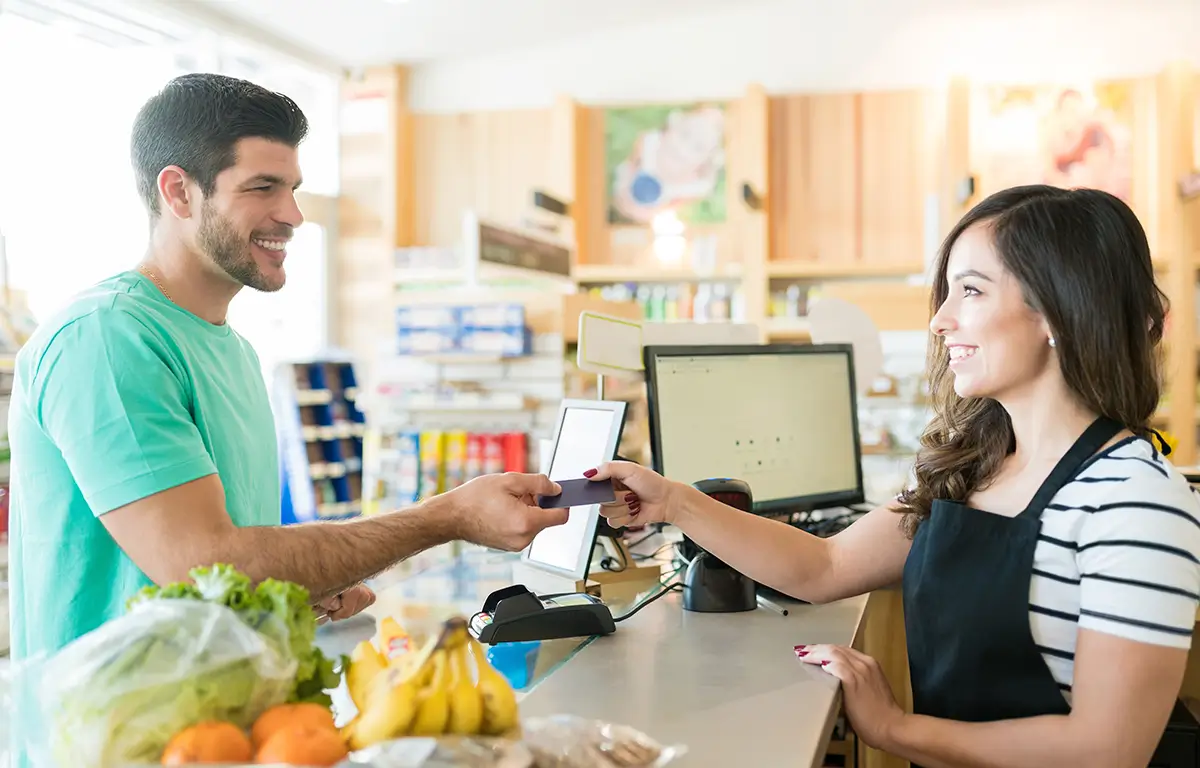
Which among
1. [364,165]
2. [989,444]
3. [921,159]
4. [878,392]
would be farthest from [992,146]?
[989,444]

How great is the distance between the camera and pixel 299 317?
301 inches

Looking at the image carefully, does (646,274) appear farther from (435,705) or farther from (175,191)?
(435,705)

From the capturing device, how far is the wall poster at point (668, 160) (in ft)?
24.1

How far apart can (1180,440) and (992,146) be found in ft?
7.06

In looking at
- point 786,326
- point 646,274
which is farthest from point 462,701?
point 646,274

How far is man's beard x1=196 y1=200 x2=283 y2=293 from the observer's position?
1805 millimetres

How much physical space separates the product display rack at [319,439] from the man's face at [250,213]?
169 inches

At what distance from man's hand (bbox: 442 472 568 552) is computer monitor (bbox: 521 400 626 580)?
14.9 inches

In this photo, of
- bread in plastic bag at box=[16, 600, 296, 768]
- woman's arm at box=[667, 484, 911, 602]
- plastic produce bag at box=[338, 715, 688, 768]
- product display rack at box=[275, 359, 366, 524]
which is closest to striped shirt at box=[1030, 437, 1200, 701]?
woman's arm at box=[667, 484, 911, 602]

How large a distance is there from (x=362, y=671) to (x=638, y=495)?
0.84 m

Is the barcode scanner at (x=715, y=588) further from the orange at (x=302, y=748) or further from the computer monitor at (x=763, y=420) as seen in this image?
the orange at (x=302, y=748)

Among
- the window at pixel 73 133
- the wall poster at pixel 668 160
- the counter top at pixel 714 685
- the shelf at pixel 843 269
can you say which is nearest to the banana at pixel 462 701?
the counter top at pixel 714 685

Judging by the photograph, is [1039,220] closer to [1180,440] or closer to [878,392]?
[878,392]

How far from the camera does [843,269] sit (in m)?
6.88
